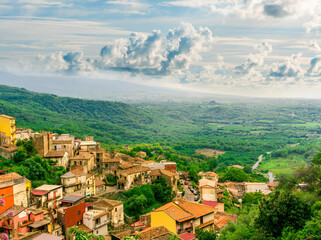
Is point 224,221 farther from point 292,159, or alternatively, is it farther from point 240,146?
point 240,146

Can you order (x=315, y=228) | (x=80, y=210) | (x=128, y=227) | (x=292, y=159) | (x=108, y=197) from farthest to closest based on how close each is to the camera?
(x=292, y=159)
(x=108, y=197)
(x=128, y=227)
(x=80, y=210)
(x=315, y=228)

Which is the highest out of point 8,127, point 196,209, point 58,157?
point 8,127

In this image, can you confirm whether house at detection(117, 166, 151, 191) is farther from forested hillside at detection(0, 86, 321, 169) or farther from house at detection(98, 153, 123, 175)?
forested hillside at detection(0, 86, 321, 169)

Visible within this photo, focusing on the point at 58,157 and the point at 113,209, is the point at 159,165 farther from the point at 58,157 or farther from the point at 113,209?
the point at 113,209

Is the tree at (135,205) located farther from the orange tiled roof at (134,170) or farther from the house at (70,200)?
the house at (70,200)

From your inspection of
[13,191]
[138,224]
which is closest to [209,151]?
[138,224]

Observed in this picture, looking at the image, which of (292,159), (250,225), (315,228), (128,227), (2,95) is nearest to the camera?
(315,228)

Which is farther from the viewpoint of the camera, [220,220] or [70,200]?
[70,200]

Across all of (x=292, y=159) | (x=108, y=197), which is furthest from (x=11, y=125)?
(x=292, y=159)
